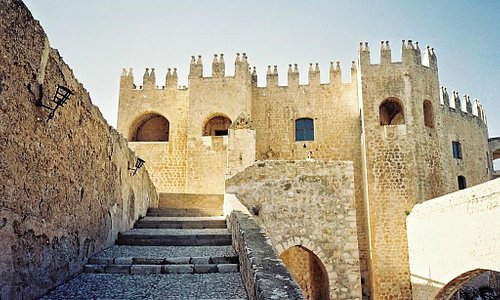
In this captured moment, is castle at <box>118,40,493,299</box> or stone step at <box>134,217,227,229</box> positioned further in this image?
castle at <box>118,40,493,299</box>

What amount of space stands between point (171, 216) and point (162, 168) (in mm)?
Result: 10413

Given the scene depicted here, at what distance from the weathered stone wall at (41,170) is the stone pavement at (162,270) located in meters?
0.26

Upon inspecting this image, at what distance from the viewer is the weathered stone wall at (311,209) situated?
10.0m

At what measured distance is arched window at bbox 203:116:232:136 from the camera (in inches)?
821

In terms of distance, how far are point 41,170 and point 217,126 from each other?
1702cm

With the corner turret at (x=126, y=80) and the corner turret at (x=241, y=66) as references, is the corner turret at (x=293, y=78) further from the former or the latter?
the corner turret at (x=126, y=80)

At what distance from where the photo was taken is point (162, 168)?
19766 mm

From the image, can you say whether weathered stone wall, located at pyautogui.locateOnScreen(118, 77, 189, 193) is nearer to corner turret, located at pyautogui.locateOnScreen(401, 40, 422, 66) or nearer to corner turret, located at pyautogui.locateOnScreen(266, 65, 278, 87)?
corner turret, located at pyautogui.locateOnScreen(266, 65, 278, 87)

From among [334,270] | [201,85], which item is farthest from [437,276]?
[201,85]

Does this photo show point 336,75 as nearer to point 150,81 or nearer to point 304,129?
point 304,129

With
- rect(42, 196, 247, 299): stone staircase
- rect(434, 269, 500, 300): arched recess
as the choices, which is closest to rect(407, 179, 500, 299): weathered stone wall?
Answer: rect(434, 269, 500, 300): arched recess

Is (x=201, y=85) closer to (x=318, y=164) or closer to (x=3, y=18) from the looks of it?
(x=318, y=164)

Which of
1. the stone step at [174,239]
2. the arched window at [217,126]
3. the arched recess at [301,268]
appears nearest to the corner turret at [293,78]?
the arched window at [217,126]

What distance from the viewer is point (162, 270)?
17.1ft
